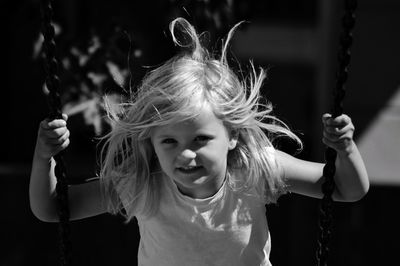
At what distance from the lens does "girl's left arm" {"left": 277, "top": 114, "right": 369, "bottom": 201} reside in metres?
1.73

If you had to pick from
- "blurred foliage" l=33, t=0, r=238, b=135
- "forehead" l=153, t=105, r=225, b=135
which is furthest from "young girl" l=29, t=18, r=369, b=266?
"blurred foliage" l=33, t=0, r=238, b=135

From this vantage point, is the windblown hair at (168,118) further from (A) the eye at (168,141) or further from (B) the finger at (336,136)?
(B) the finger at (336,136)

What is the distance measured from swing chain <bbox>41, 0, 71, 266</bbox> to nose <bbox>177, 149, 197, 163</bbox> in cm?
31

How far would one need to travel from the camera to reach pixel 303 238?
14.6ft

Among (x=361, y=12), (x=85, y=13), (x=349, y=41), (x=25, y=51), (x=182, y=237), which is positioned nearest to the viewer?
(x=349, y=41)

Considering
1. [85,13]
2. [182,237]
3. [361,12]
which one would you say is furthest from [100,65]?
[361,12]

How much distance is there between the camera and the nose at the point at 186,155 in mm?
1784

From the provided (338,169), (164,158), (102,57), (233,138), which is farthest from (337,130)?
(102,57)

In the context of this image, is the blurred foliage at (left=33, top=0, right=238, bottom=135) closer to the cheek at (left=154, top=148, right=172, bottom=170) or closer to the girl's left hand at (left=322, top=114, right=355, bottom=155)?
the cheek at (left=154, top=148, right=172, bottom=170)

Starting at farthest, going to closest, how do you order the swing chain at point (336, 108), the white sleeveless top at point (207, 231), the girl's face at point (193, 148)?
1. the white sleeveless top at point (207, 231)
2. the girl's face at point (193, 148)
3. the swing chain at point (336, 108)

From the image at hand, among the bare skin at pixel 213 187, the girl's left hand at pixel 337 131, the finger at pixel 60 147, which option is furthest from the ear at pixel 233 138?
the finger at pixel 60 147

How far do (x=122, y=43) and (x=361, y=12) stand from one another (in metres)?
2.15

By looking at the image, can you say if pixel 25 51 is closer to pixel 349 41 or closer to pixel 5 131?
pixel 5 131

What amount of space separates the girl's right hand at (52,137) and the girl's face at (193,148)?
0.26m
